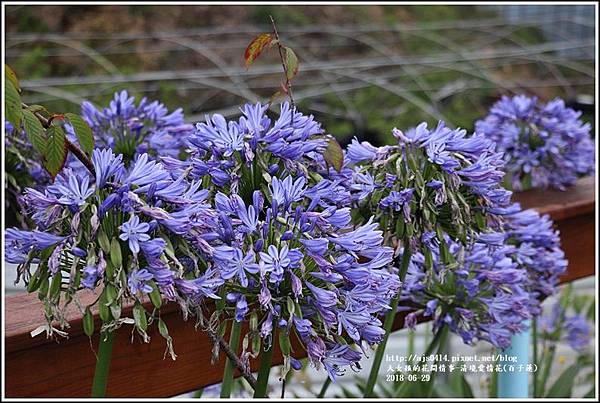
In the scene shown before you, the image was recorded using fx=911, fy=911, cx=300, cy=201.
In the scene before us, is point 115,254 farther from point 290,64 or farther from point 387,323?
point 387,323

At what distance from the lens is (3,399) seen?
1.04 m

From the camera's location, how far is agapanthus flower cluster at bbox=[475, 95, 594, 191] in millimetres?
2082

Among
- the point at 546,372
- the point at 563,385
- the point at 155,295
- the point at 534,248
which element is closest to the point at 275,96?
the point at 155,295

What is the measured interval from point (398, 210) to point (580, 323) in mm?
1967

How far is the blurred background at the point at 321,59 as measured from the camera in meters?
8.26

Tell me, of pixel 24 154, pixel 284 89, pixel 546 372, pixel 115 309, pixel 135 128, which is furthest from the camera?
pixel 546 372

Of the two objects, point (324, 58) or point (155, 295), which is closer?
point (155, 295)

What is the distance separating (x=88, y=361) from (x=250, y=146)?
0.37 meters

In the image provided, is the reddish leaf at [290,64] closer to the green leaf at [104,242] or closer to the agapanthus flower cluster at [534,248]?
the green leaf at [104,242]

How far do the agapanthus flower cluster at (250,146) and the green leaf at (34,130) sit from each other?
5.5 inches

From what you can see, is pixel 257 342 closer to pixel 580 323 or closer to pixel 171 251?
pixel 171 251

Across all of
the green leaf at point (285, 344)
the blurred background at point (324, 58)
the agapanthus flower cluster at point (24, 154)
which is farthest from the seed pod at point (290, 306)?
the blurred background at point (324, 58)

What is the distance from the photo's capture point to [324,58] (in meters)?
13.1

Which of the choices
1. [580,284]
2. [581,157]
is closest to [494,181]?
[581,157]
